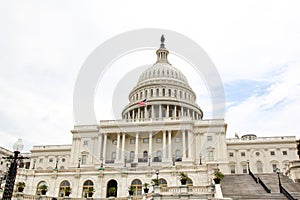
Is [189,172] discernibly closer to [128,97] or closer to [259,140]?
[259,140]

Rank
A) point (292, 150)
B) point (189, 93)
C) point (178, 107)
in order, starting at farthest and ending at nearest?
point (189, 93)
point (178, 107)
point (292, 150)

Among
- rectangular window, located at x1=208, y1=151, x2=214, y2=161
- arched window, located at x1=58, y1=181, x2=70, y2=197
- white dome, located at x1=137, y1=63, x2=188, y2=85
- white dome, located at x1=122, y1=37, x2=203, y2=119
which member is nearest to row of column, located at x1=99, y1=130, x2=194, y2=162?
rectangular window, located at x1=208, y1=151, x2=214, y2=161

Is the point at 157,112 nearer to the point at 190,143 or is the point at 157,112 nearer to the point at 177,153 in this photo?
the point at 177,153

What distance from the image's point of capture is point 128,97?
310 ft

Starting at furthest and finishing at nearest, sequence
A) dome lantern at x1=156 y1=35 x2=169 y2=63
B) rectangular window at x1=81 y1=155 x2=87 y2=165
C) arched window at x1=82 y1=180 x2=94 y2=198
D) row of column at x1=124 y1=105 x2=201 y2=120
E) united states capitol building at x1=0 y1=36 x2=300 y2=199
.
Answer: dome lantern at x1=156 y1=35 x2=169 y2=63
row of column at x1=124 y1=105 x2=201 y2=120
rectangular window at x1=81 y1=155 x2=87 y2=165
united states capitol building at x1=0 y1=36 x2=300 y2=199
arched window at x1=82 y1=180 x2=94 y2=198

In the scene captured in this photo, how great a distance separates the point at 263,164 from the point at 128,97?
4585cm

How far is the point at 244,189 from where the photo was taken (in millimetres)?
28406

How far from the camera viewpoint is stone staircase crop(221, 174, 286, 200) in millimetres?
23703

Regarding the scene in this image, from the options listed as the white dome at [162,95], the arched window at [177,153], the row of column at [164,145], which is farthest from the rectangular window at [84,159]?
the arched window at [177,153]

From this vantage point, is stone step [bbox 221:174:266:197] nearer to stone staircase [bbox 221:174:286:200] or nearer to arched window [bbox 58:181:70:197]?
stone staircase [bbox 221:174:286:200]

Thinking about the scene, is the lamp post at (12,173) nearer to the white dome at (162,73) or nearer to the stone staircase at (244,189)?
the stone staircase at (244,189)

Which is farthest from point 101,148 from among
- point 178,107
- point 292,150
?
point 292,150

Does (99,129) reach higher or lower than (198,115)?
lower

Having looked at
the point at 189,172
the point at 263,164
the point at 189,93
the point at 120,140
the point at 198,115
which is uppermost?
the point at 189,93
